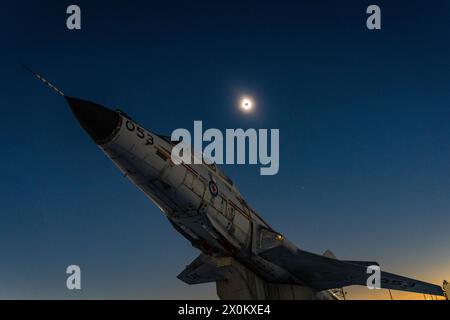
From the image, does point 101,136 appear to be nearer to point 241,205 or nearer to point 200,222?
point 200,222

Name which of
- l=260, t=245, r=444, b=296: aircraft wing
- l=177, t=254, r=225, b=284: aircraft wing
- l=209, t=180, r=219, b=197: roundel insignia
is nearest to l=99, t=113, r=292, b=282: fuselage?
l=209, t=180, r=219, b=197: roundel insignia

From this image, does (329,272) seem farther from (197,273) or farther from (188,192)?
(188,192)

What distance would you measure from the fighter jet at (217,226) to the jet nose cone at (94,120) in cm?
2

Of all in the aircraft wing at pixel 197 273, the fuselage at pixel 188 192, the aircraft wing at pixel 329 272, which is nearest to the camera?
the fuselage at pixel 188 192

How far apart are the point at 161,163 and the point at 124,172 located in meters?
1.03

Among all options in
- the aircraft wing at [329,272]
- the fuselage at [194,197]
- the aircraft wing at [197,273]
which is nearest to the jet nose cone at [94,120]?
the fuselage at [194,197]

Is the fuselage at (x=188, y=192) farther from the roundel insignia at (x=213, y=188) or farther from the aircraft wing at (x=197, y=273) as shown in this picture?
the aircraft wing at (x=197, y=273)

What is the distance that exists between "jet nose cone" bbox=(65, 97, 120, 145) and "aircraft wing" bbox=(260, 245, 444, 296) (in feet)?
21.1

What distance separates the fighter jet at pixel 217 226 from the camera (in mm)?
8297

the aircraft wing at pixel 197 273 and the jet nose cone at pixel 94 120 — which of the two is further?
the aircraft wing at pixel 197 273

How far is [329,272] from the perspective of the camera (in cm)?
1316

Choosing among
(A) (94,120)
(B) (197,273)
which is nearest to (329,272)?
(B) (197,273)
